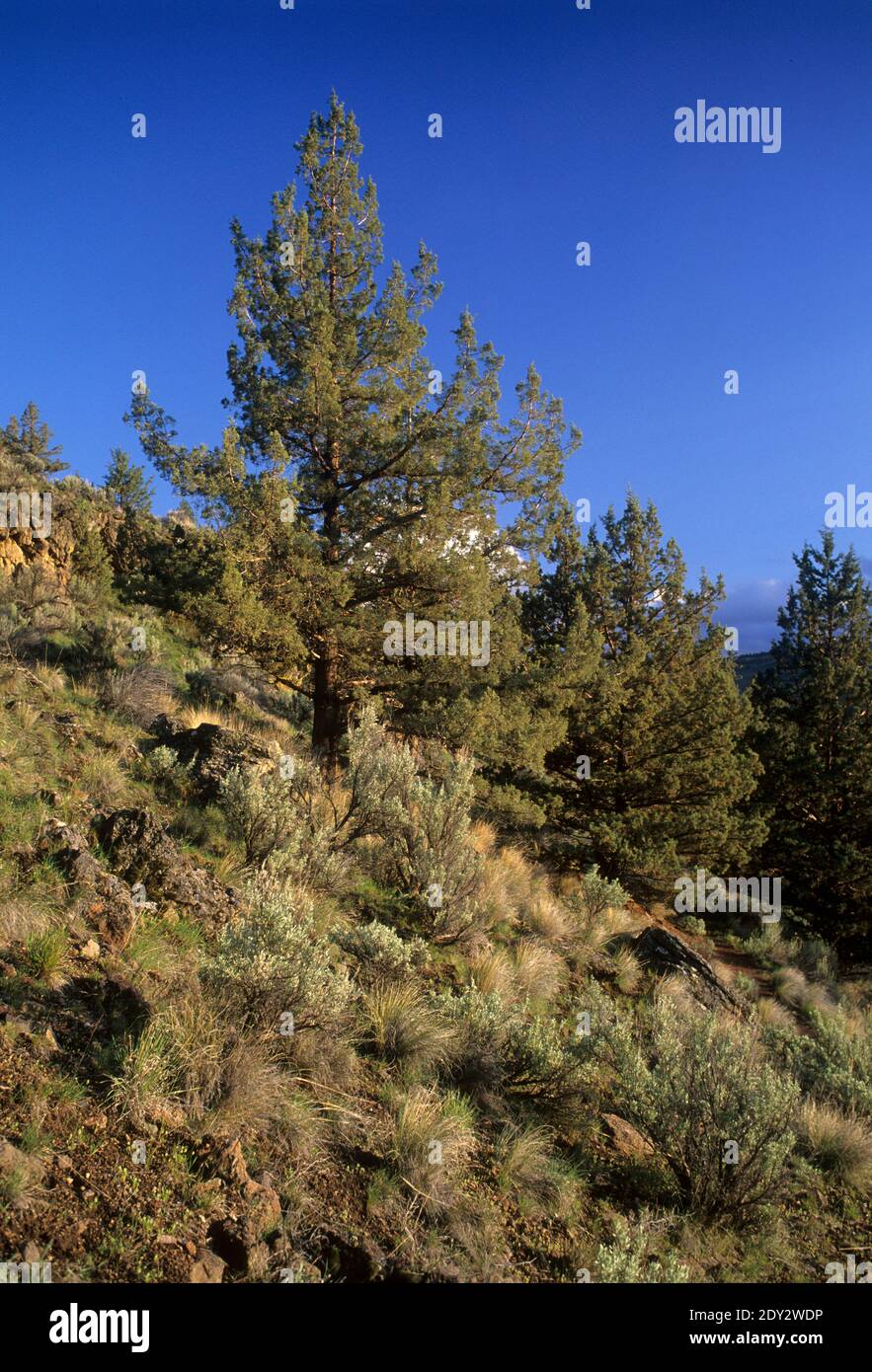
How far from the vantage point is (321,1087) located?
364cm

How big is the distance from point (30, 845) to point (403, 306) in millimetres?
8885

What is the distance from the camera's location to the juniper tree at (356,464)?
28.5 ft

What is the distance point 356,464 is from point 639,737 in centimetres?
782

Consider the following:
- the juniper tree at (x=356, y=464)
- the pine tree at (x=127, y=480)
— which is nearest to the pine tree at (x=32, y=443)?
the pine tree at (x=127, y=480)

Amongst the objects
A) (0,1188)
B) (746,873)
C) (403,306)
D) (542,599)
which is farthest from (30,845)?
(746,873)

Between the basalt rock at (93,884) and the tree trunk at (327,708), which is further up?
the tree trunk at (327,708)

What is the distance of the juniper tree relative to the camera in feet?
28.5

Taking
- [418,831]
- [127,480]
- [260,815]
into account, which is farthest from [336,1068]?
[127,480]

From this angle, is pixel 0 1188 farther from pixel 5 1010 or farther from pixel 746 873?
pixel 746 873

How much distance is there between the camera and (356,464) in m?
9.95

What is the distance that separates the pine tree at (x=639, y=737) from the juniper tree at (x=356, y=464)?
124 inches

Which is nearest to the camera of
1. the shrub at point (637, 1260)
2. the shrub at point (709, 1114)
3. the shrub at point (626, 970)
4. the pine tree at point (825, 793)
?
the shrub at point (637, 1260)

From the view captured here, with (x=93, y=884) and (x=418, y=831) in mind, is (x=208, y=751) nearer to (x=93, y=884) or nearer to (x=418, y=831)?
(x=418, y=831)

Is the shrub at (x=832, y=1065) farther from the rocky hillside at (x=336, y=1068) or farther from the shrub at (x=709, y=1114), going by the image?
the shrub at (x=709, y=1114)
